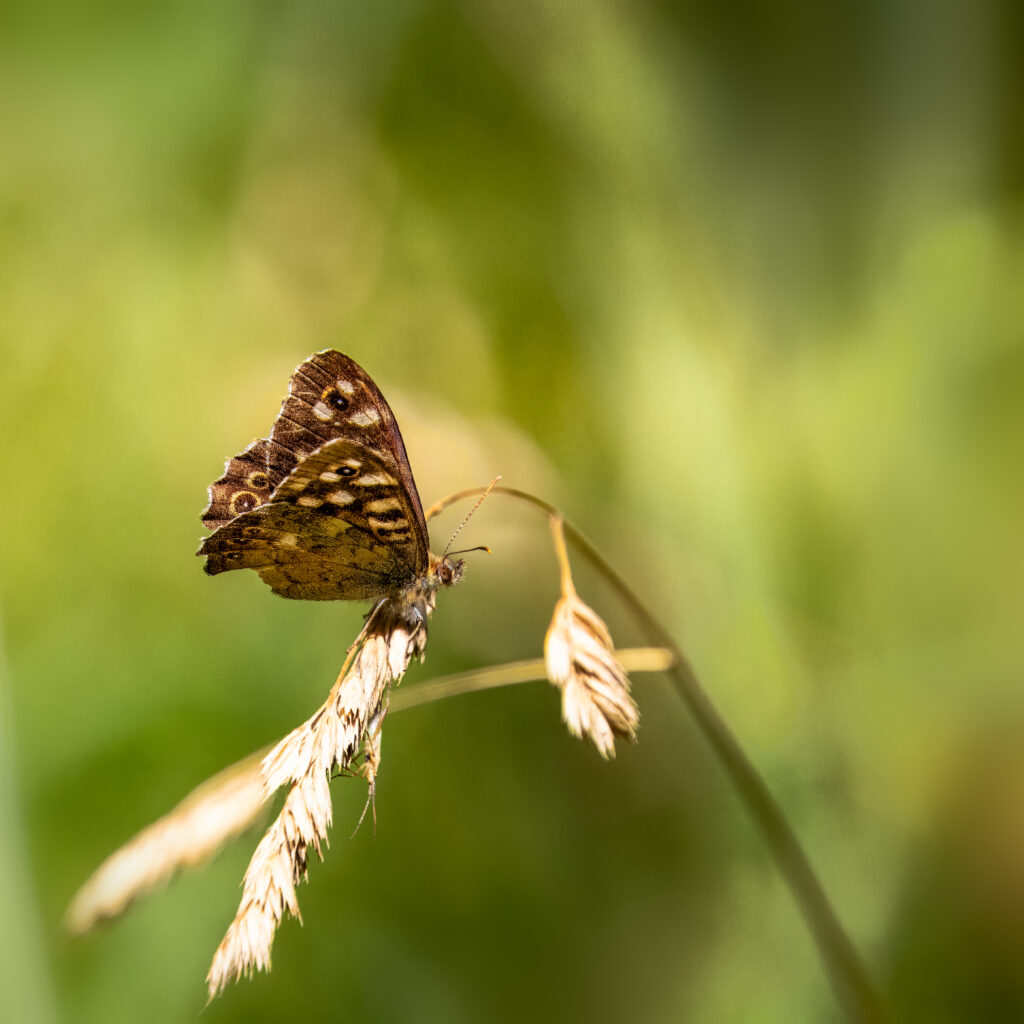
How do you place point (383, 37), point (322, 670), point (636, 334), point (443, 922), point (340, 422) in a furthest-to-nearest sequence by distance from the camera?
point (383, 37) → point (636, 334) → point (322, 670) → point (443, 922) → point (340, 422)

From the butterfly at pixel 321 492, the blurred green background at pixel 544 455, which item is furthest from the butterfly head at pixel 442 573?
the blurred green background at pixel 544 455

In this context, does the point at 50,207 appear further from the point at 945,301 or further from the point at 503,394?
the point at 945,301

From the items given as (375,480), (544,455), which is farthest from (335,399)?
(544,455)

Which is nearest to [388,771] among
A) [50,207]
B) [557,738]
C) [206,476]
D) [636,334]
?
[557,738]

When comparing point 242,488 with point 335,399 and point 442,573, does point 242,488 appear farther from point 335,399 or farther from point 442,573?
point 442,573

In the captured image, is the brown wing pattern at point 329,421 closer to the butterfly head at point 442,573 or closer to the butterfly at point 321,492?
the butterfly at point 321,492
